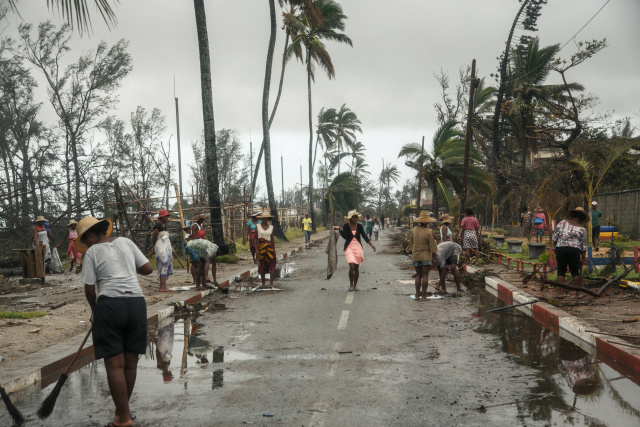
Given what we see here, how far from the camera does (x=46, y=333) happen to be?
9008 mm

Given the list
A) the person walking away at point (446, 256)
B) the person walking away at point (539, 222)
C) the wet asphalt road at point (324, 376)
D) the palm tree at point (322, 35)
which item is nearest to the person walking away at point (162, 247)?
the wet asphalt road at point (324, 376)

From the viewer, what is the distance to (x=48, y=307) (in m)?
11.5

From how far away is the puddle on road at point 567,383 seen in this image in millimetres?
5043

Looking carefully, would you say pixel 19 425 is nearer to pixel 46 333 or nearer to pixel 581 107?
pixel 46 333

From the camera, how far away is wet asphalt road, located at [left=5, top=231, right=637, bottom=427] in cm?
514

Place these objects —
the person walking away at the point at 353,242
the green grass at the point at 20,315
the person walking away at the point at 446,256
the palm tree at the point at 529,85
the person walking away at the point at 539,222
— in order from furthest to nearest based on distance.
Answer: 1. the palm tree at the point at 529,85
2. the person walking away at the point at 539,222
3. the person walking away at the point at 353,242
4. the person walking away at the point at 446,256
5. the green grass at the point at 20,315

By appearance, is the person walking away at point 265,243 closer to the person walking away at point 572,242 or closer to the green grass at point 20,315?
the green grass at point 20,315

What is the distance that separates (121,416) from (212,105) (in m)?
18.4

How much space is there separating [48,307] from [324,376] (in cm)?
703

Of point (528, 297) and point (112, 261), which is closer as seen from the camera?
point (112, 261)

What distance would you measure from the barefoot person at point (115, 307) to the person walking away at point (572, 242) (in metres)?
8.15

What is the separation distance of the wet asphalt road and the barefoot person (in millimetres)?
388

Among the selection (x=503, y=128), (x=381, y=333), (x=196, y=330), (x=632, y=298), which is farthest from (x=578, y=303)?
(x=503, y=128)

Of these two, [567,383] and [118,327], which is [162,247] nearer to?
[118,327]
